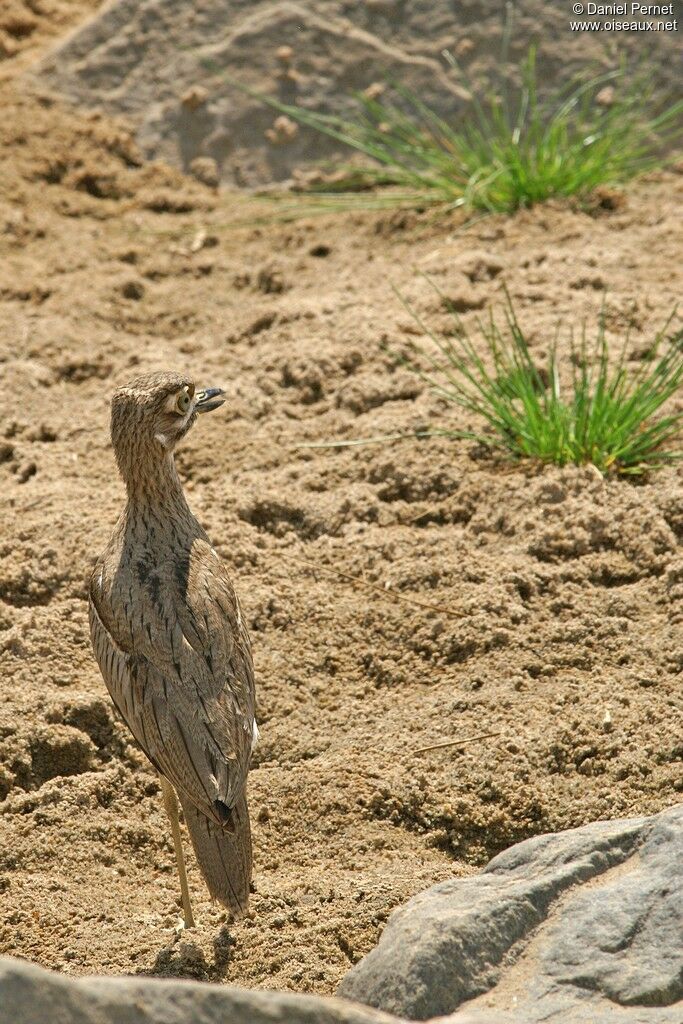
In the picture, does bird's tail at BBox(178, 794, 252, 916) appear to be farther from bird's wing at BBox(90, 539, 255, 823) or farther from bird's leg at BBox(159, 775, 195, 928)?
bird's leg at BBox(159, 775, 195, 928)

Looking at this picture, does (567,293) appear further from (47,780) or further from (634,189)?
(47,780)

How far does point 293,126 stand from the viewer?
8469 mm

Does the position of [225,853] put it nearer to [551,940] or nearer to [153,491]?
[551,940]

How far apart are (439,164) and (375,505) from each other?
2822 mm

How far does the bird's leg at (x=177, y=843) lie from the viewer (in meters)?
4.20

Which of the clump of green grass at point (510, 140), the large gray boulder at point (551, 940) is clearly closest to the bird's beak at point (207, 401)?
the large gray boulder at point (551, 940)

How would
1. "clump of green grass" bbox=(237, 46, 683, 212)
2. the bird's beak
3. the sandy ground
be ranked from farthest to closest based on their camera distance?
"clump of green grass" bbox=(237, 46, 683, 212) < the bird's beak < the sandy ground

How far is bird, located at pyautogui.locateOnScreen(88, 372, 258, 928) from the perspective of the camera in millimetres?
3964

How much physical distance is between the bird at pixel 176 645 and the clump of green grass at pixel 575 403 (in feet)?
4.83

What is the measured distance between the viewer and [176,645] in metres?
4.19

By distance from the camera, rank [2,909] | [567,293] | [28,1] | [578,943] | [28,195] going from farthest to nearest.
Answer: [28,1], [28,195], [567,293], [2,909], [578,943]

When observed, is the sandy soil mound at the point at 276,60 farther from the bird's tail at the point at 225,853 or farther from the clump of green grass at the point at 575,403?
the bird's tail at the point at 225,853

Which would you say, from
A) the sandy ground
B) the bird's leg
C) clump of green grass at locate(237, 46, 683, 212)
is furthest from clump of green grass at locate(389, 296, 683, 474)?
the bird's leg

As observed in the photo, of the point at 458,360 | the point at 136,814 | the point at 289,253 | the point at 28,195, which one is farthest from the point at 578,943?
the point at 28,195
